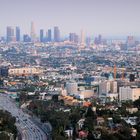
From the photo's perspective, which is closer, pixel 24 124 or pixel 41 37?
pixel 24 124

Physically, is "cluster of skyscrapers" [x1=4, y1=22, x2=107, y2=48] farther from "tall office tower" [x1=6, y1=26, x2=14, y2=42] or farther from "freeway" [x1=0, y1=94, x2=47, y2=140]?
"freeway" [x1=0, y1=94, x2=47, y2=140]

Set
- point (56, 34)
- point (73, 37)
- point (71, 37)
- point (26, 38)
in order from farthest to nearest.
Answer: point (56, 34), point (71, 37), point (73, 37), point (26, 38)

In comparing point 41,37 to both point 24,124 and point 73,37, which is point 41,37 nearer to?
point 73,37

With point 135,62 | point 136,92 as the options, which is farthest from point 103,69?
point 136,92

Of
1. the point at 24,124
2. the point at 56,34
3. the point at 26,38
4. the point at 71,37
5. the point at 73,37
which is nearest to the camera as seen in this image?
the point at 24,124

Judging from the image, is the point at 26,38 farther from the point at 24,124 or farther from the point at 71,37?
the point at 24,124

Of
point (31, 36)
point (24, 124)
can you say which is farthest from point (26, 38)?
point (24, 124)

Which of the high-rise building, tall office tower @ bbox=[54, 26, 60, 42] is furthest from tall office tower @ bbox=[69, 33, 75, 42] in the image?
the high-rise building

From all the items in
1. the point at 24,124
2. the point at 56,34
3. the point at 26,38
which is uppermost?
the point at 56,34

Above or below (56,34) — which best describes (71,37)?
below

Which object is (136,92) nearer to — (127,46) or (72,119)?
(72,119)
